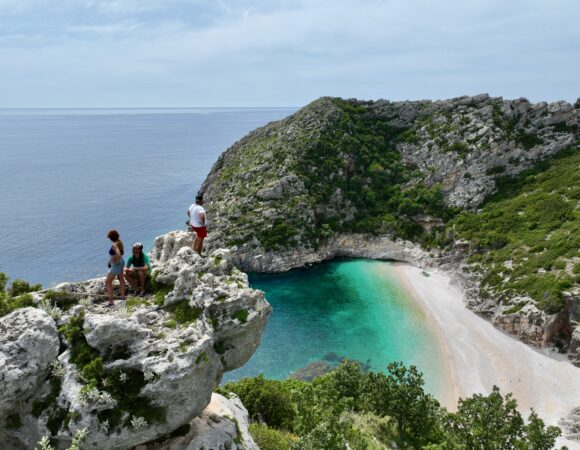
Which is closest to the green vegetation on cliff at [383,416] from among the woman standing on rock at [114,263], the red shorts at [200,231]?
the red shorts at [200,231]

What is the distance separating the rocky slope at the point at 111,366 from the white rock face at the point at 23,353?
0.03 m

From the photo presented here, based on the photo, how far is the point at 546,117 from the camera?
86.1 metres

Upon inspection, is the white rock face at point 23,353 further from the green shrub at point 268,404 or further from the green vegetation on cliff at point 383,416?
the green shrub at point 268,404

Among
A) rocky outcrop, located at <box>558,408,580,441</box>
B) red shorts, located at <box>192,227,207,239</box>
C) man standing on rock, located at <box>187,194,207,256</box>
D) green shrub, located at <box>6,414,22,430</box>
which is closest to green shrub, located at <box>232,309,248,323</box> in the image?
man standing on rock, located at <box>187,194,207,256</box>

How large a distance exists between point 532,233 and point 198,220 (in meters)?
63.7

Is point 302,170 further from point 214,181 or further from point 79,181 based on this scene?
point 79,181

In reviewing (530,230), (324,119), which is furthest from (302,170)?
(530,230)

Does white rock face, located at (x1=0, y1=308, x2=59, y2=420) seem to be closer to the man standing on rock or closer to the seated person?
the seated person

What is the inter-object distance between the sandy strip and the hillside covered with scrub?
4.85 meters

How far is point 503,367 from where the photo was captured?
46.0m

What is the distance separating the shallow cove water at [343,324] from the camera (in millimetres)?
48719

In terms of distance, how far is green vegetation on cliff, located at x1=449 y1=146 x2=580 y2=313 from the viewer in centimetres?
5331

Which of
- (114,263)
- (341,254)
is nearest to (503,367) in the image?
(341,254)

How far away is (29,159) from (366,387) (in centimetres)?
21148
